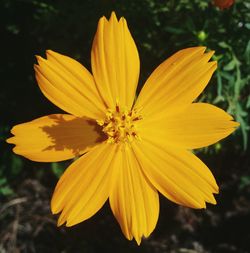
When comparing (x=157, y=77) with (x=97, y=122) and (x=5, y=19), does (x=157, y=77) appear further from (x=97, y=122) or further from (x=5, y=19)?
→ (x=5, y=19)

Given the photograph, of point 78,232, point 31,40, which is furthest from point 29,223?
point 31,40

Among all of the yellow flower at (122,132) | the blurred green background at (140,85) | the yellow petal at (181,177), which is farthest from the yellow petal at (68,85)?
A: the blurred green background at (140,85)

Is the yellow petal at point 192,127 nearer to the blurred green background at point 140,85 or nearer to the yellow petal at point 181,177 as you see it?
the yellow petal at point 181,177

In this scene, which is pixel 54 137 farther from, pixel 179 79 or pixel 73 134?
pixel 179 79

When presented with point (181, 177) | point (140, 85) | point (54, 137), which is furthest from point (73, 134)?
point (140, 85)

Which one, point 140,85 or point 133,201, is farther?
point 140,85

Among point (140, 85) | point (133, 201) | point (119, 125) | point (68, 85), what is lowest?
point (133, 201)
